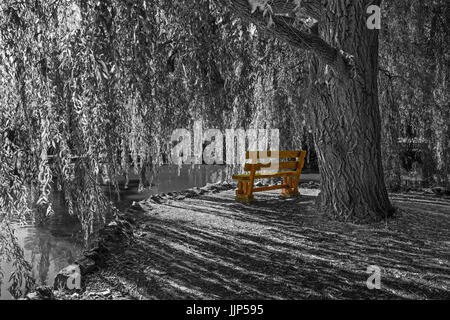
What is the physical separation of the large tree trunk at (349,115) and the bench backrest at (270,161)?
1283mm

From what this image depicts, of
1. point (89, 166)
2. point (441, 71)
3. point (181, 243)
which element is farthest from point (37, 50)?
point (441, 71)

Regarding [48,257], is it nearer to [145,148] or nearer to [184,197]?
[145,148]

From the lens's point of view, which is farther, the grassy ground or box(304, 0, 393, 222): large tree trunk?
Result: box(304, 0, 393, 222): large tree trunk

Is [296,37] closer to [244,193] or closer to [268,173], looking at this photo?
[268,173]

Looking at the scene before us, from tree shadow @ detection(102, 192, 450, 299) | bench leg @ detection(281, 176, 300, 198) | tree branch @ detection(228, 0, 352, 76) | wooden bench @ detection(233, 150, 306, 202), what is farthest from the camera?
bench leg @ detection(281, 176, 300, 198)

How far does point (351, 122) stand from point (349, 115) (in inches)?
3.0

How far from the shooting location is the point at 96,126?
316 cm

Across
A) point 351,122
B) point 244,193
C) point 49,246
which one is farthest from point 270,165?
point 49,246

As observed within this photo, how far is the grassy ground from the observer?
2801mm

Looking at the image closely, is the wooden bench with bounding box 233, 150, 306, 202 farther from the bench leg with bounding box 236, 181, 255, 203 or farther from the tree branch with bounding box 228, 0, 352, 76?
the tree branch with bounding box 228, 0, 352, 76

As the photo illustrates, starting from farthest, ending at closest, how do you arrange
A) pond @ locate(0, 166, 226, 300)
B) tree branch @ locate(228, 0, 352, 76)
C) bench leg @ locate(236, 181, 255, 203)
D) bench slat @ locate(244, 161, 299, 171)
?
bench leg @ locate(236, 181, 255, 203) → bench slat @ locate(244, 161, 299, 171) → pond @ locate(0, 166, 226, 300) → tree branch @ locate(228, 0, 352, 76)

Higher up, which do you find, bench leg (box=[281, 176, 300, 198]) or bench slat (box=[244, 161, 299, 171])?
bench slat (box=[244, 161, 299, 171])

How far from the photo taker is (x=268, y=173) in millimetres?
5871

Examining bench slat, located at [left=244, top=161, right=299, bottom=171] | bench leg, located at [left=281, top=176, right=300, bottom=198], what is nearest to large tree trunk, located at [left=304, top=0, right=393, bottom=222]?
bench slat, located at [left=244, top=161, right=299, bottom=171]
